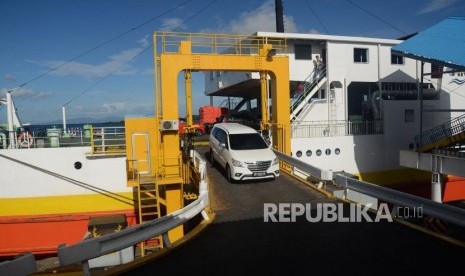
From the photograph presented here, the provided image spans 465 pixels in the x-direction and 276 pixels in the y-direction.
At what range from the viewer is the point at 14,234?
14.9 metres

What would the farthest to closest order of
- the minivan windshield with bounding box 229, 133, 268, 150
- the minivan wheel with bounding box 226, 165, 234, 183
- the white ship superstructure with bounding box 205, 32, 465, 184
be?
the white ship superstructure with bounding box 205, 32, 465, 184 → the minivan windshield with bounding box 229, 133, 268, 150 → the minivan wheel with bounding box 226, 165, 234, 183

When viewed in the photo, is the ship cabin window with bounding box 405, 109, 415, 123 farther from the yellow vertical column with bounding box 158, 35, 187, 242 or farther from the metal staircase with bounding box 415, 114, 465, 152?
the yellow vertical column with bounding box 158, 35, 187, 242

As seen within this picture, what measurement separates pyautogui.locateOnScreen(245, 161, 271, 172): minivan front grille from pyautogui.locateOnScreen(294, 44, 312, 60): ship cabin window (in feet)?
44.5

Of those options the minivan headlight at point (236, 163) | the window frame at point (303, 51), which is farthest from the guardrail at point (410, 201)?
the window frame at point (303, 51)

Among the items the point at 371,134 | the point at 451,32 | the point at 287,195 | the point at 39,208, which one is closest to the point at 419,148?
the point at 371,134

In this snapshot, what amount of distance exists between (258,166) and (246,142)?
5.00 feet

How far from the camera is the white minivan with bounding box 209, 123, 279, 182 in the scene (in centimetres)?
1221

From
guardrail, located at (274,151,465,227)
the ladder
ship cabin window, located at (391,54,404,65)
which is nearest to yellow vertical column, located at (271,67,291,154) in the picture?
guardrail, located at (274,151,465,227)

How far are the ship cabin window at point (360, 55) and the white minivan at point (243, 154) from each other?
13.8m

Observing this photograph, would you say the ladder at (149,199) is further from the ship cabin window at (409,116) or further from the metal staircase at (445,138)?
the ship cabin window at (409,116)

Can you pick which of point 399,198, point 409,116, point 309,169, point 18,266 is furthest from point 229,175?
point 409,116

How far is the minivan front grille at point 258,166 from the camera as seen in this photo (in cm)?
1218

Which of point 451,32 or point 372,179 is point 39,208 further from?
point 451,32

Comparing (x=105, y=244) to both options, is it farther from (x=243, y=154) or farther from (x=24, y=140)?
(x=24, y=140)
